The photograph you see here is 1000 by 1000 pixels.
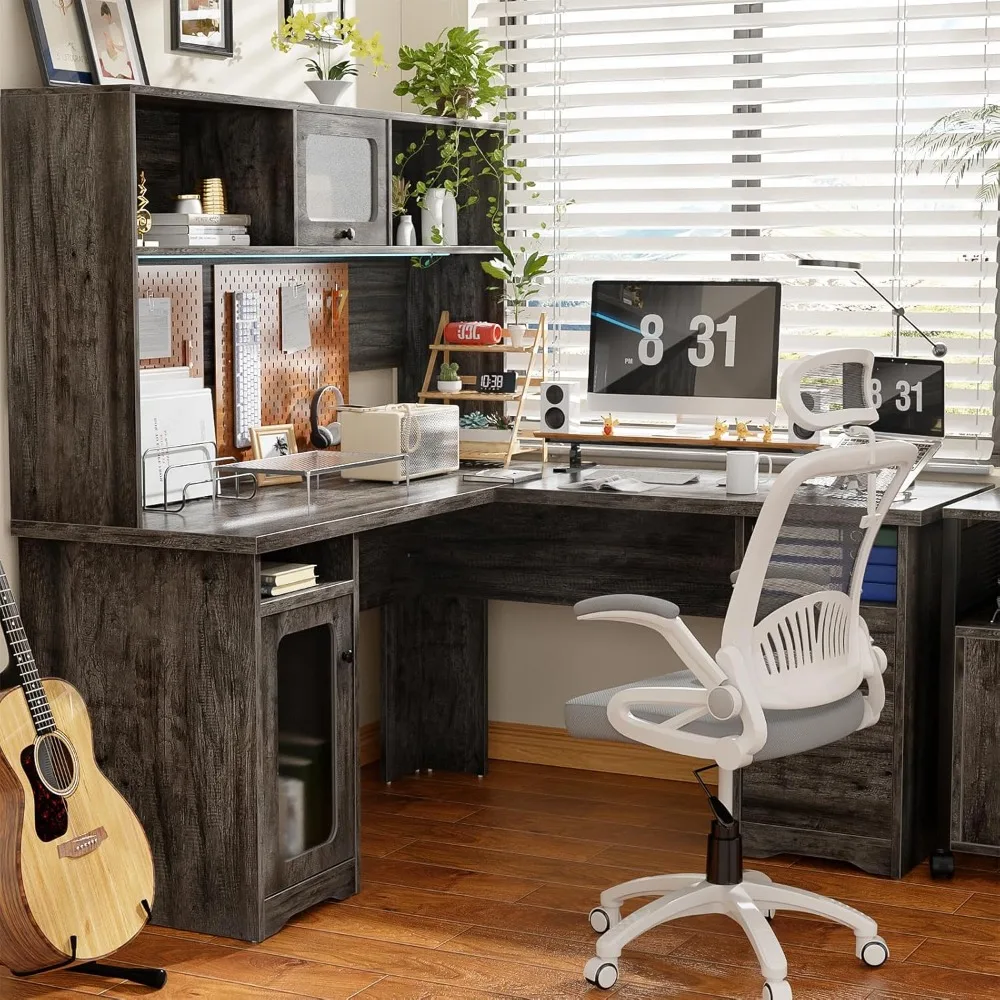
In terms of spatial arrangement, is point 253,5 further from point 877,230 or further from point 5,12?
point 877,230

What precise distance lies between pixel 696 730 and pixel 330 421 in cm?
164

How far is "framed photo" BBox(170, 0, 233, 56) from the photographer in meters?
3.62

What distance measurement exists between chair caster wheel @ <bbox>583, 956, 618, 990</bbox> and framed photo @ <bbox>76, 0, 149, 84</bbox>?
6.67 feet

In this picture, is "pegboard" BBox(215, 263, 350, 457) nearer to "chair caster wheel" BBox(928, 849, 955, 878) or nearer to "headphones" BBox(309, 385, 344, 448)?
"headphones" BBox(309, 385, 344, 448)

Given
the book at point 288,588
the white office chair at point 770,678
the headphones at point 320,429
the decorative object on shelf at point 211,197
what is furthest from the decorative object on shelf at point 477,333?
the white office chair at point 770,678

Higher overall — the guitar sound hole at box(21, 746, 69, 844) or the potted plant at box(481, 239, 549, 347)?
the potted plant at box(481, 239, 549, 347)

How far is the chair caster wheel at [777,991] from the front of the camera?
2.90 metres

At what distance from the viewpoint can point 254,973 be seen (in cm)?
312

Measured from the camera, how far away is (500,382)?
435cm

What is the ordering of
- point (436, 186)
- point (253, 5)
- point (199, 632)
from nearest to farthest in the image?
1. point (199, 632)
2. point (253, 5)
3. point (436, 186)

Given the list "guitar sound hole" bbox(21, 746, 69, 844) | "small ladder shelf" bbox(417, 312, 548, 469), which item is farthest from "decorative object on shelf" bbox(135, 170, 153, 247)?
"small ladder shelf" bbox(417, 312, 548, 469)

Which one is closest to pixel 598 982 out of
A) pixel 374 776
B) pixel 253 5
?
pixel 374 776

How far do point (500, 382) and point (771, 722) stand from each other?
165 centimetres

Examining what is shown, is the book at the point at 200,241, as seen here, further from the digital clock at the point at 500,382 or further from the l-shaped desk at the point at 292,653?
the digital clock at the point at 500,382
